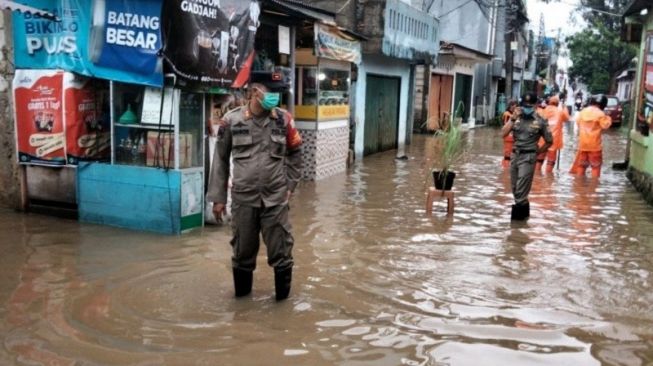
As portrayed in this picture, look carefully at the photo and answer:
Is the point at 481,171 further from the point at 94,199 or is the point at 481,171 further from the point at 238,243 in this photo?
the point at 238,243

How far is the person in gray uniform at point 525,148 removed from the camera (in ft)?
27.8

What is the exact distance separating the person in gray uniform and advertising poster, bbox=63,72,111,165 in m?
5.33

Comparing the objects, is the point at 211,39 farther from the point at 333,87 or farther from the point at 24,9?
the point at 333,87

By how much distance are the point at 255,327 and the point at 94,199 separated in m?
3.83

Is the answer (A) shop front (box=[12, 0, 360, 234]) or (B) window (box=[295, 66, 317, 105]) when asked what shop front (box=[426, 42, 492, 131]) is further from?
(A) shop front (box=[12, 0, 360, 234])

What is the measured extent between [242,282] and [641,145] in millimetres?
9432

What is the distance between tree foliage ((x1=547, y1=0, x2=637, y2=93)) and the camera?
1485 inches

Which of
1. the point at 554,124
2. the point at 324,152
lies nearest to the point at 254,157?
the point at 324,152

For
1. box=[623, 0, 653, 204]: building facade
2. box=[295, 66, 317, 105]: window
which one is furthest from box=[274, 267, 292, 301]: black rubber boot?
box=[623, 0, 653, 204]: building facade

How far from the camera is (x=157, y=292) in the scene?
529 cm

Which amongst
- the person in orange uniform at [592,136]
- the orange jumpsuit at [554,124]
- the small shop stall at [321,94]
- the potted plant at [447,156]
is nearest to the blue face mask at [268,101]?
the potted plant at [447,156]

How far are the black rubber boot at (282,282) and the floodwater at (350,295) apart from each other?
0.28ft

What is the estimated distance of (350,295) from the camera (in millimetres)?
5352

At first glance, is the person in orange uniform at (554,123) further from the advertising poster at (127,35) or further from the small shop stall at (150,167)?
the advertising poster at (127,35)
